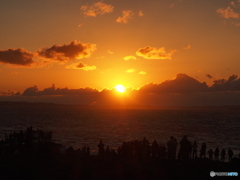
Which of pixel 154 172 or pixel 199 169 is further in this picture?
pixel 199 169

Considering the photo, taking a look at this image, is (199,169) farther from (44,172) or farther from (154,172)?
(44,172)

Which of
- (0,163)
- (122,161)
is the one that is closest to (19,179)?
(0,163)

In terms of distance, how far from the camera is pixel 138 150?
25844mm

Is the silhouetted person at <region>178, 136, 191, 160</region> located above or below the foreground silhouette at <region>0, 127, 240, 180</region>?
above

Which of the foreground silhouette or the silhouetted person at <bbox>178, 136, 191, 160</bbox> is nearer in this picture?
the foreground silhouette

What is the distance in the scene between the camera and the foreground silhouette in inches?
731

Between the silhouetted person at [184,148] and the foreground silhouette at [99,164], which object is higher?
the silhouetted person at [184,148]

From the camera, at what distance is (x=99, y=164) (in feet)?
71.6

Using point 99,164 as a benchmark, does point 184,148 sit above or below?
above

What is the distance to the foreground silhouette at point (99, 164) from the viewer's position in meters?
18.6

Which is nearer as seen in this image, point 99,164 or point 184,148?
point 99,164

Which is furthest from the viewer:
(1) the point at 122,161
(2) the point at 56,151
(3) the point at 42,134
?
(3) the point at 42,134

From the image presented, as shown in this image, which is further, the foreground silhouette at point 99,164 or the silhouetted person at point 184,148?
the silhouetted person at point 184,148

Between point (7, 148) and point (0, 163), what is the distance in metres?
5.52
